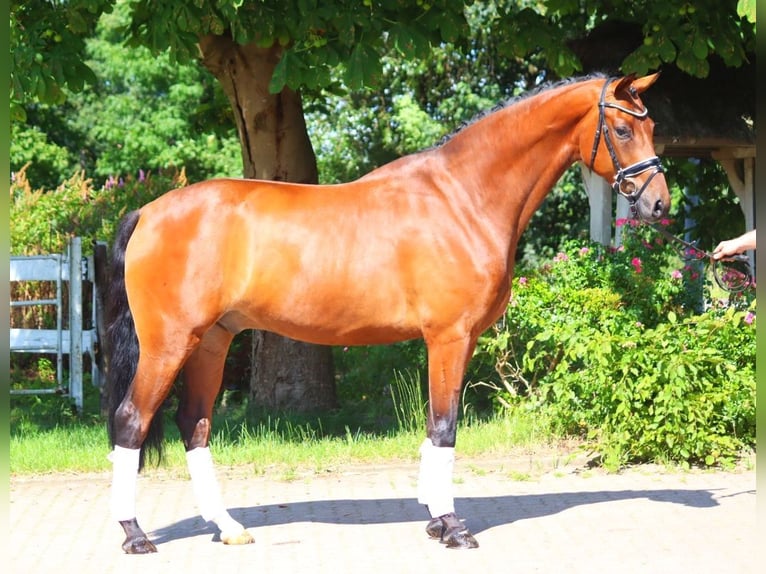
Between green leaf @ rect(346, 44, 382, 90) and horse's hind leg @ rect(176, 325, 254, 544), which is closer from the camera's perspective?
horse's hind leg @ rect(176, 325, 254, 544)

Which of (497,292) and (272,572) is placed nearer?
(272,572)

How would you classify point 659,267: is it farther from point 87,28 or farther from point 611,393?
point 87,28

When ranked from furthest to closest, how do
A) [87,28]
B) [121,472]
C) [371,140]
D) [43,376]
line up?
[371,140]
[43,376]
[87,28]
[121,472]

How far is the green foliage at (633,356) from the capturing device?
7277 mm

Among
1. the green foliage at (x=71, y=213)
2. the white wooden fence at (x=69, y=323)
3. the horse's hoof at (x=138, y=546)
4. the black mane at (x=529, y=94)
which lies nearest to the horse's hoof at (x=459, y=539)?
the horse's hoof at (x=138, y=546)

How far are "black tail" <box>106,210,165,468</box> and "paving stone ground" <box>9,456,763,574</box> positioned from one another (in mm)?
702

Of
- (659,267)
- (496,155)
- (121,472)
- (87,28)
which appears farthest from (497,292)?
(87,28)

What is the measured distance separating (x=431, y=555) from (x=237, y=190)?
2.24 m

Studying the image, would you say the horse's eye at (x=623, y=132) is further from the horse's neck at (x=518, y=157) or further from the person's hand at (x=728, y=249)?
the person's hand at (x=728, y=249)

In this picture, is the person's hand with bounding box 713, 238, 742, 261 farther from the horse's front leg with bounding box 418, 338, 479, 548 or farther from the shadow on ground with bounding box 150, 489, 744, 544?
the shadow on ground with bounding box 150, 489, 744, 544

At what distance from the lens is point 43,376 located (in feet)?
38.5

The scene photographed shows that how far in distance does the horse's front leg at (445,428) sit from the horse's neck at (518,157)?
740 millimetres

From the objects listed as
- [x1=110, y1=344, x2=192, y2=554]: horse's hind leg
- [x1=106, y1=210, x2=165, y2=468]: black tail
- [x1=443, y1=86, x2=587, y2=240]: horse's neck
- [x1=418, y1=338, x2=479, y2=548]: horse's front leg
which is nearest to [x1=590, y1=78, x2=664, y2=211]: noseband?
[x1=443, y1=86, x2=587, y2=240]: horse's neck

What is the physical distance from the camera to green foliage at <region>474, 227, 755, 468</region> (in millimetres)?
7277
